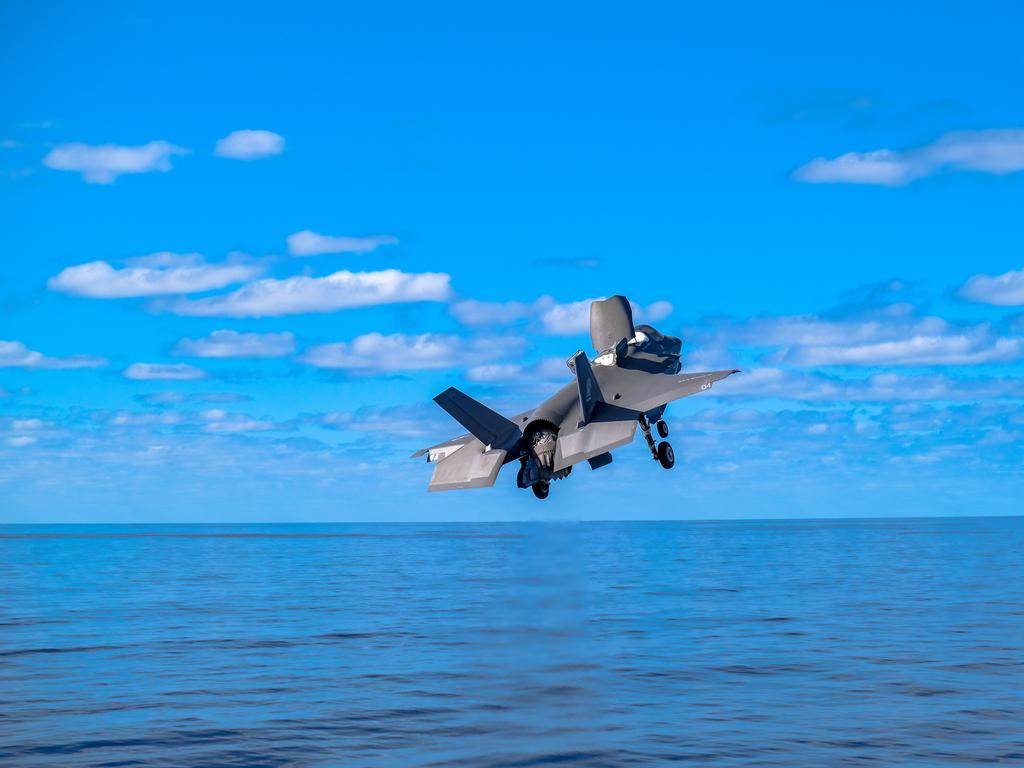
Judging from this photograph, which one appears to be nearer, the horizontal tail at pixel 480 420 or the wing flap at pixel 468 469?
the wing flap at pixel 468 469

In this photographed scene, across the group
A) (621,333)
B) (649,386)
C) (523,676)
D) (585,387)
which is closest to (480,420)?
Result: (585,387)

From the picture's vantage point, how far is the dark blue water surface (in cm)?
4966

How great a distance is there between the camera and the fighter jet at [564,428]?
1420 inches

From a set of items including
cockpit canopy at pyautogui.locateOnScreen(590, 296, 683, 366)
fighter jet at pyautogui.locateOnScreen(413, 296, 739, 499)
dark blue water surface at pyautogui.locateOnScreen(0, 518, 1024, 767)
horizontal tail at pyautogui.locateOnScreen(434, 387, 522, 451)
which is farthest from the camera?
dark blue water surface at pyautogui.locateOnScreen(0, 518, 1024, 767)

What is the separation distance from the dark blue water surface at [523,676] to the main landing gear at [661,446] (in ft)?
52.9

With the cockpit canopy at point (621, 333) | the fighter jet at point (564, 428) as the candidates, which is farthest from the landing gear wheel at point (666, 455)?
the cockpit canopy at point (621, 333)

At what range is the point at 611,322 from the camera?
Answer: 44.4 metres

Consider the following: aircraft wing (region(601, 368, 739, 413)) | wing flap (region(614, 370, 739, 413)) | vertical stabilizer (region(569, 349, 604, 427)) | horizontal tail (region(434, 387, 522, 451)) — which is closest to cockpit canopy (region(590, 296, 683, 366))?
aircraft wing (region(601, 368, 739, 413))

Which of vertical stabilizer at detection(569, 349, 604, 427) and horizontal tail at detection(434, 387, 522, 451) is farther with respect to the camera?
horizontal tail at detection(434, 387, 522, 451)

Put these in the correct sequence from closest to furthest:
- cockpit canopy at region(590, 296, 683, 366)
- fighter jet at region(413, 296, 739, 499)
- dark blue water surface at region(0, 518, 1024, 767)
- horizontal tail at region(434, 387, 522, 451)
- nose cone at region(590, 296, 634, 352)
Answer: fighter jet at region(413, 296, 739, 499) < horizontal tail at region(434, 387, 522, 451) < cockpit canopy at region(590, 296, 683, 366) < nose cone at region(590, 296, 634, 352) < dark blue water surface at region(0, 518, 1024, 767)

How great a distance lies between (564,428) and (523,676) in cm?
3535

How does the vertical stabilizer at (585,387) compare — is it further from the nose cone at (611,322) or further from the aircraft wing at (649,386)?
the nose cone at (611,322)

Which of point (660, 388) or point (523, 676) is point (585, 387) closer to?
point (660, 388)

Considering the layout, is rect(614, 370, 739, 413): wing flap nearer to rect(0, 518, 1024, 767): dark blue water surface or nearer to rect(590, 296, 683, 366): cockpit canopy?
rect(590, 296, 683, 366): cockpit canopy
